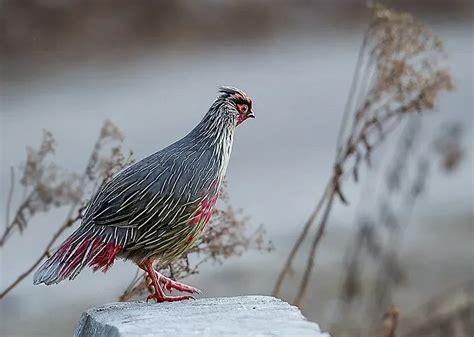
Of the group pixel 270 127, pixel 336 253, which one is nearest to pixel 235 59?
pixel 270 127

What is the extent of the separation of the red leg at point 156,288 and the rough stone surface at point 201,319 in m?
0.04

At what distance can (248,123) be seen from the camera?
528 inches

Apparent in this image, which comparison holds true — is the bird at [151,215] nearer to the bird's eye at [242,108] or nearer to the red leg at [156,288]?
the red leg at [156,288]

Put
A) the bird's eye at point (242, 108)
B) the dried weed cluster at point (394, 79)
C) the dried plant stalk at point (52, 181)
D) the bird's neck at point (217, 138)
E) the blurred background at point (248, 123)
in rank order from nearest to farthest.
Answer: the bird's neck at point (217, 138) < the bird's eye at point (242, 108) < the dried plant stalk at point (52, 181) < the dried weed cluster at point (394, 79) < the blurred background at point (248, 123)

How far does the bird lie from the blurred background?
2.02m

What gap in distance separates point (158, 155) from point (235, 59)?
10.8 m

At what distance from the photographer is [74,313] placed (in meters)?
9.16

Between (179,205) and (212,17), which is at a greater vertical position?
(212,17)

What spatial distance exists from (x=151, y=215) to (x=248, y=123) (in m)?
8.76

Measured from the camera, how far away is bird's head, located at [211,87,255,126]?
16.2 ft

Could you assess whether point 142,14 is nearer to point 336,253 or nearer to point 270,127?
point 270,127

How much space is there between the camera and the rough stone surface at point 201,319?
14.0 feet

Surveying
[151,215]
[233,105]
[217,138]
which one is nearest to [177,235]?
[151,215]

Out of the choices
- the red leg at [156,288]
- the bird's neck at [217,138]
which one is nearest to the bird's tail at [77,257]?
the red leg at [156,288]
